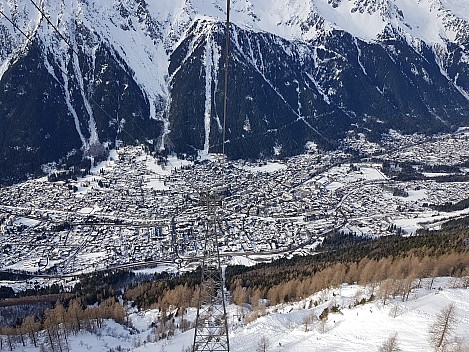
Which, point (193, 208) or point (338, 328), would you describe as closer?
point (338, 328)

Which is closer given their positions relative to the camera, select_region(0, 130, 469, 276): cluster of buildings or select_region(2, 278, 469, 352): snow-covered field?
select_region(2, 278, 469, 352): snow-covered field

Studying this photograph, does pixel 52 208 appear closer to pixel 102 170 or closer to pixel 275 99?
pixel 102 170

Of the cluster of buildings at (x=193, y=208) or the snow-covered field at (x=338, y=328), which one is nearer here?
the snow-covered field at (x=338, y=328)

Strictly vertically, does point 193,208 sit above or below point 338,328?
above

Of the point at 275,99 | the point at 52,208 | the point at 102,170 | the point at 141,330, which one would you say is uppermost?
the point at 275,99

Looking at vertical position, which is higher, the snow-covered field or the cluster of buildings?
the cluster of buildings

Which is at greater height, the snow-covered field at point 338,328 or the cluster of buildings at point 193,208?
the cluster of buildings at point 193,208

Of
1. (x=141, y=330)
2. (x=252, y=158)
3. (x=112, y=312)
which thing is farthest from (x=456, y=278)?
(x=252, y=158)

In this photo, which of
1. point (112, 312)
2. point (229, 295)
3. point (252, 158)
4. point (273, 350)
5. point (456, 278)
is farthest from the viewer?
point (252, 158)
